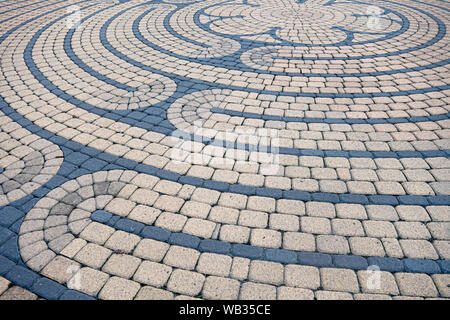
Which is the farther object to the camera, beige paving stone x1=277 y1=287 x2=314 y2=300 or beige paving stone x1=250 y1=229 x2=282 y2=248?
beige paving stone x1=250 y1=229 x2=282 y2=248

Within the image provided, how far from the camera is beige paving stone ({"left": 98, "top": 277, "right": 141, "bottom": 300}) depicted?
2398 millimetres

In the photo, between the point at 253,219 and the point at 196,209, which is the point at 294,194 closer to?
the point at 253,219

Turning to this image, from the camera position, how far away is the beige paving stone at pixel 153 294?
7.88 feet

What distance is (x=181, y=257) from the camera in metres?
2.68

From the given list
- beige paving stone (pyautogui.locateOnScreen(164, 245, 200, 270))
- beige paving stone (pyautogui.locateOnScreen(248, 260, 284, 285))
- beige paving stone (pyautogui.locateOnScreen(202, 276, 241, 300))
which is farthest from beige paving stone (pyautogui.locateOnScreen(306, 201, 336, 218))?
beige paving stone (pyautogui.locateOnScreen(164, 245, 200, 270))

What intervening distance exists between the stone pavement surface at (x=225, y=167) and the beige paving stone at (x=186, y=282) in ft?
0.03

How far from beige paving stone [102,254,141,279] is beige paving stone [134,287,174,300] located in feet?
0.62

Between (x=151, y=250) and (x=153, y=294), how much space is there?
408mm

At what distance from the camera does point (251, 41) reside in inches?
268

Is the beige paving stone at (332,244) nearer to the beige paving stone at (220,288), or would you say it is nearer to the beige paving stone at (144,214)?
the beige paving stone at (220,288)

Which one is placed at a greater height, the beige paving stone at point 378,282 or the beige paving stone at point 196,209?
the beige paving stone at point 196,209

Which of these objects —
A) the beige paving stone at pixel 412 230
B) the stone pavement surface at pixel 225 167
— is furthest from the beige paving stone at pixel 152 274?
the beige paving stone at pixel 412 230

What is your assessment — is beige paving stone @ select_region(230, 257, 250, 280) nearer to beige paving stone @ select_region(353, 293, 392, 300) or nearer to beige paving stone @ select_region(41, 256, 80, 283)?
beige paving stone @ select_region(353, 293, 392, 300)

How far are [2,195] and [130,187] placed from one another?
4.25 ft
